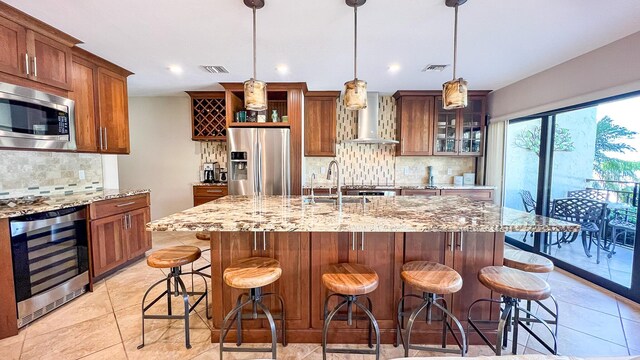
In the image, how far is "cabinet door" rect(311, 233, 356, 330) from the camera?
1.81 m

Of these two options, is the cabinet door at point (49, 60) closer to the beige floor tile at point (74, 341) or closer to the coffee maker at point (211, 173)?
the beige floor tile at point (74, 341)

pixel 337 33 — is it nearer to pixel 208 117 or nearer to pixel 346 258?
pixel 346 258

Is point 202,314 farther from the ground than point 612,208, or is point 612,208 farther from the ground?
point 612,208

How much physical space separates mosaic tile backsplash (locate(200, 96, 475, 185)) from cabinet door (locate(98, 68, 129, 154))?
4.99ft

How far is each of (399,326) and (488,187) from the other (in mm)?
3349

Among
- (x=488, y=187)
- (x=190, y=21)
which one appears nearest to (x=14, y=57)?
(x=190, y=21)

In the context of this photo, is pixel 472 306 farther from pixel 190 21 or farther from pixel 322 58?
pixel 190 21

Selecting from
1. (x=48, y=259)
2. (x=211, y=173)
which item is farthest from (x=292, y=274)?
(x=211, y=173)

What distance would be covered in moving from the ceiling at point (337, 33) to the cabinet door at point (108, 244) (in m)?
1.91

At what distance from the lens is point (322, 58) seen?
118 inches

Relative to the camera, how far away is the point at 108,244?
9.18ft

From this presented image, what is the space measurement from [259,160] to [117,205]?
184 cm

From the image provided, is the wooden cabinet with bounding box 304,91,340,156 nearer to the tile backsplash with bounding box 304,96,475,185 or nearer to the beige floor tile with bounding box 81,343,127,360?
the tile backsplash with bounding box 304,96,475,185

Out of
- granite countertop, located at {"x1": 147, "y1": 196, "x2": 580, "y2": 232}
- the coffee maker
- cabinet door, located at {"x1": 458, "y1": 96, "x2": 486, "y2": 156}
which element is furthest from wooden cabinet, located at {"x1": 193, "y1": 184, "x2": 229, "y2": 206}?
cabinet door, located at {"x1": 458, "y1": 96, "x2": 486, "y2": 156}
